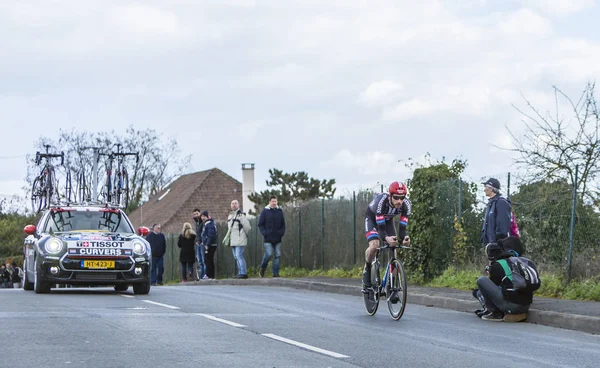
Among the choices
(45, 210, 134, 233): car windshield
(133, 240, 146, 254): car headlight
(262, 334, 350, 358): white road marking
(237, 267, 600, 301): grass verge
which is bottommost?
(262, 334, 350, 358): white road marking

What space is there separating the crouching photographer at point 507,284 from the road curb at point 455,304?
28 centimetres

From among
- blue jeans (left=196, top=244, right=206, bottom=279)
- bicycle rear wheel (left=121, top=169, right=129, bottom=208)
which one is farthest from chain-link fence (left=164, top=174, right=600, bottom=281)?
bicycle rear wheel (left=121, top=169, right=129, bottom=208)

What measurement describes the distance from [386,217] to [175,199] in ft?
175

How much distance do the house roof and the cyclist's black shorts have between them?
48120 mm

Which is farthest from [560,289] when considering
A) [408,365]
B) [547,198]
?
[408,365]

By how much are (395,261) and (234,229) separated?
13.0 m

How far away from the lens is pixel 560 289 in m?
15.2

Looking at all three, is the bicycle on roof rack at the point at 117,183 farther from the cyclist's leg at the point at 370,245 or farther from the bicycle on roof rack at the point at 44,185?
the cyclist's leg at the point at 370,245

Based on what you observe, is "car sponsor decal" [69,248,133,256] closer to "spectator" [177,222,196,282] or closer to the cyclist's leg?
the cyclist's leg

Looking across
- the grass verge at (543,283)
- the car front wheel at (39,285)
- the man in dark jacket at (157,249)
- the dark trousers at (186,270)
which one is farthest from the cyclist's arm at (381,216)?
the dark trousers at (186,270)

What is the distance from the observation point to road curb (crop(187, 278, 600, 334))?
11.7 metres

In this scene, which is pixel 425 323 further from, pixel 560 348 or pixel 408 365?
pixel 408 365

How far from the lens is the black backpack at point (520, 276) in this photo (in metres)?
12.4

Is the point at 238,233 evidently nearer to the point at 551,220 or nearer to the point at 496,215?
Answer: the point at 551,220
